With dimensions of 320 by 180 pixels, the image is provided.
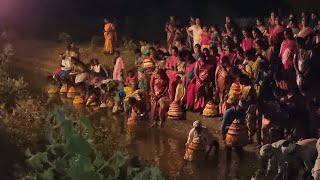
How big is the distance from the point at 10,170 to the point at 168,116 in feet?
19.6

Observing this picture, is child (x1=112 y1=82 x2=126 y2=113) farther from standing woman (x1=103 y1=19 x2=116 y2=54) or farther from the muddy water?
standing woman (x1=103 y1=19 x2=116 y2=54)

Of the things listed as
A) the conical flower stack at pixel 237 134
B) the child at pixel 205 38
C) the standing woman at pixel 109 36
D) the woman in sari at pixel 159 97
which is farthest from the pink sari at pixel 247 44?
the standing woman at pixel 109 36

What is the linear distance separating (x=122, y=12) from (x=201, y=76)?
40.8ft

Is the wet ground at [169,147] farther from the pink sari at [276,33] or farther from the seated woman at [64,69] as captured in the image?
the seated woman at [64,69]

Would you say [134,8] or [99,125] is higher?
[134,8]

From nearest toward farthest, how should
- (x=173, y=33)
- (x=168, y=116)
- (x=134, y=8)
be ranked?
(x=168, y=116) → (x=173, y=33) → (x=134, y=8)

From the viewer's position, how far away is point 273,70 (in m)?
13.2

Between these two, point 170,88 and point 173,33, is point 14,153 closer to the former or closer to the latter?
point 170,88

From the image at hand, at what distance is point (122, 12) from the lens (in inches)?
1030

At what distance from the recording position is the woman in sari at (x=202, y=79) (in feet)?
46.4

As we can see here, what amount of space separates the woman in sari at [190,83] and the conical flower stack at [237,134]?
208 centimetres

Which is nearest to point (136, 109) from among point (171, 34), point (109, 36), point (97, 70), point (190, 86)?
point (190, 86)

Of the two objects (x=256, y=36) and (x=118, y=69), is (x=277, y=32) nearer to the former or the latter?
(x=256, y=36)

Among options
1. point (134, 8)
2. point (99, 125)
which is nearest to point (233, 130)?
point (99, 125)
